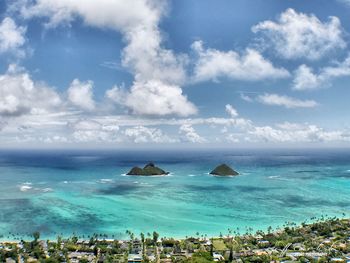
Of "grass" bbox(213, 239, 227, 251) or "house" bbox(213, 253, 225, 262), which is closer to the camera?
"house" bbox(213, 253, 225, 262)

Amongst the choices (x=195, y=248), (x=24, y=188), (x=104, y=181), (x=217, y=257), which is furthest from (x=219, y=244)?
(x=104, y=181)

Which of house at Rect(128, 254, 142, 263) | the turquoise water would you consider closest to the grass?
the turquoise water

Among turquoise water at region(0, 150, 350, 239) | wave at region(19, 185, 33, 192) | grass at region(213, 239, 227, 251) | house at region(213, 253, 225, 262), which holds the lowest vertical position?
house at region(213, 253, 225, 262)

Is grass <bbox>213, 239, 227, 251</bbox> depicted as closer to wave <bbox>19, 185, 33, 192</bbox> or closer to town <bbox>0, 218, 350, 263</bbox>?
town <bbox>0, 218, 350, 263</bbox>

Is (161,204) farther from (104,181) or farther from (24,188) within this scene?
(24,188)

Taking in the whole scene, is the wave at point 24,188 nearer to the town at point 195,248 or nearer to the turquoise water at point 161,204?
the turquoise water at point 161,204

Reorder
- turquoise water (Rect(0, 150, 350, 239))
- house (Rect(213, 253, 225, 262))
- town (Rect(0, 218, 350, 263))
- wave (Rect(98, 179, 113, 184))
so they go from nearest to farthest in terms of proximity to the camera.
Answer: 1. house (Rect(213, 253, 225, 262))
2. town (Rect(0, 218, 350, 263))
3. turquoise water (Rect(0, 150, 350, 239))
4. wave (Rect(98, 179, 113, 184))

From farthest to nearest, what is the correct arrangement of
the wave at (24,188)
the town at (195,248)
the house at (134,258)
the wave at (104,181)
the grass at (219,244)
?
1. the wave at (104,181)
2. the wave at (24,188)
3. the grass at (219,244)
4. the house at (134,258)
5. the town at (195,248)

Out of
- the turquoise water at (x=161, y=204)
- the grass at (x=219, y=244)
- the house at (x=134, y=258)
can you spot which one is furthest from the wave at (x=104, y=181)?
the house at (x=134, y=258)

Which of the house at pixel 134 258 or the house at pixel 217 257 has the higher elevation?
the house at pixel 217 257
